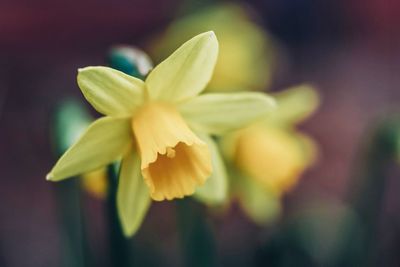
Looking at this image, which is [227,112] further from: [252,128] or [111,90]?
[252,128]

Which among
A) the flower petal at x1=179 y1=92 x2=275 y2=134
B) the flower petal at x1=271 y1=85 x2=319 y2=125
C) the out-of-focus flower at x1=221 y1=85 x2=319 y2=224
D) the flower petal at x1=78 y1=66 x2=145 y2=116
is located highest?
the flower petal at x1=78 y1=66 x2=145 y2=116

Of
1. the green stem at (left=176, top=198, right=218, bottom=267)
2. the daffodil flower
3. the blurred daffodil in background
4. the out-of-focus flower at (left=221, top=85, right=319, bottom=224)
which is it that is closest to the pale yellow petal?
the daffodil flower

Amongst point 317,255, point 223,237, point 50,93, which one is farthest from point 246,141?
point 50,93

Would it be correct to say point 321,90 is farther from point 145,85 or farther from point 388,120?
point 145,85

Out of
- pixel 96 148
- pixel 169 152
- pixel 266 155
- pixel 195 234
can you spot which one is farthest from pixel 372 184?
pixel 96 148

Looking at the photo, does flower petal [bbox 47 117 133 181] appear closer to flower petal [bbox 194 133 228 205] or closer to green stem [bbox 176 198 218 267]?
flower petal [bbox 194 133 228 205]

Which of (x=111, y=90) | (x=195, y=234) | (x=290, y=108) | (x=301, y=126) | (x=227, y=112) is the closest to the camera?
(x=111, y=90)
